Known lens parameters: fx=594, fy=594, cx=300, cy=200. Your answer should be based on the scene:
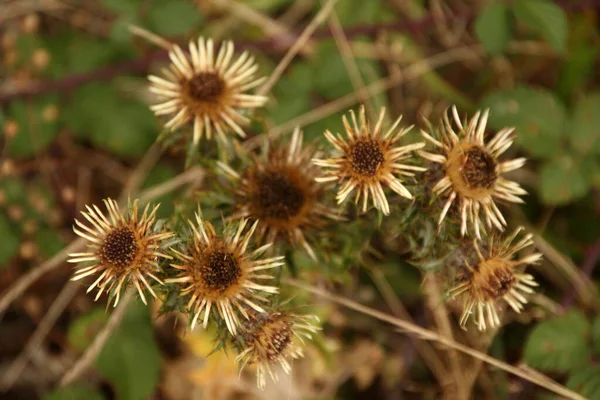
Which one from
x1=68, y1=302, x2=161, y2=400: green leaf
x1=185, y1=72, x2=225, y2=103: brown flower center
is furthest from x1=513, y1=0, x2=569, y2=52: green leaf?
x1=68, y1=302, x2=161, y2=400: green leaf

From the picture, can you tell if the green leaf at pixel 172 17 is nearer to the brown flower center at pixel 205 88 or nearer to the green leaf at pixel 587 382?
the brown flower center at pixel 205 88

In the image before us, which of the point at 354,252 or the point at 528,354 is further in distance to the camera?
the point at 528,354

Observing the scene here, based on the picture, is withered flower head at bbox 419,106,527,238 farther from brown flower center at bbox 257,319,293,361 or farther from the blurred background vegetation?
the blurred background vegetation

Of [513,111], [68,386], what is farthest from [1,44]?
[513,111]

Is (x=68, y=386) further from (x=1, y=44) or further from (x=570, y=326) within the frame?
(x=570, y=326)

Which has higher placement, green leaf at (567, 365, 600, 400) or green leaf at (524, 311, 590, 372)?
green leaf at (524, 311, 590, 372)

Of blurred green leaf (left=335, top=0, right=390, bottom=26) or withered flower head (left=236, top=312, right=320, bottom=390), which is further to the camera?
blurred green leaf (left=335, top=0, right=390, bottom=26)
